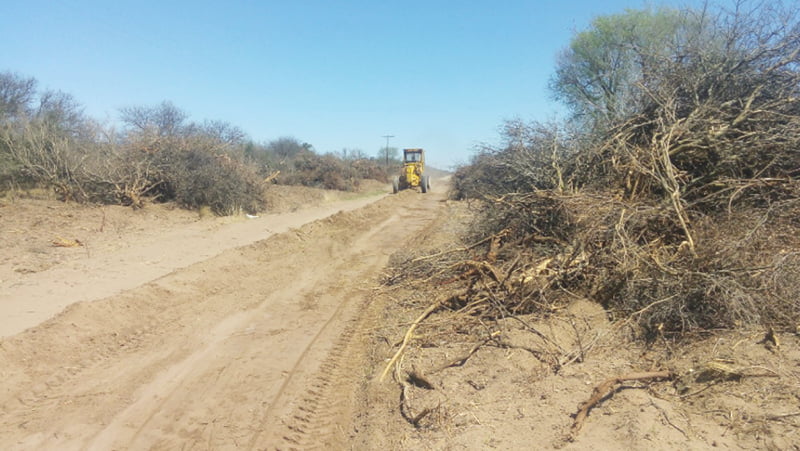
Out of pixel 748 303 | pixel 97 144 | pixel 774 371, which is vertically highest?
pixel 97 144

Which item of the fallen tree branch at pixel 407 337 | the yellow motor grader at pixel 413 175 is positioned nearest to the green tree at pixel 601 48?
the yellow motor grader at pixel 413 175

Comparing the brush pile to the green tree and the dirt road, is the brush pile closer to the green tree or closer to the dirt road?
the dirt road

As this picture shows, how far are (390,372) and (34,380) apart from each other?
338cm

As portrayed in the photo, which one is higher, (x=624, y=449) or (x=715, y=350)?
(x=715, y=350)

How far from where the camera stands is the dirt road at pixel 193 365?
13.1ft

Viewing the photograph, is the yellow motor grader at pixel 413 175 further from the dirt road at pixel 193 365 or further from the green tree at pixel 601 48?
the dirt road at pixel 193 365

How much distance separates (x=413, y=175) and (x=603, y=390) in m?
29.0

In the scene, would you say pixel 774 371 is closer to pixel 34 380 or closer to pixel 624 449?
pixel 624 449

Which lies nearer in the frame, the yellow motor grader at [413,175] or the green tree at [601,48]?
the green tree at [601,48]

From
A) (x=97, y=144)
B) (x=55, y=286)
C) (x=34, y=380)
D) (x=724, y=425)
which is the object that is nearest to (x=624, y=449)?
(x=724, y=425)

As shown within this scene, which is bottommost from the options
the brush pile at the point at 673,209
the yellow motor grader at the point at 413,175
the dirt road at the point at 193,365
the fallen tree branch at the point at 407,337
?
the dirt road at the point at 193,365

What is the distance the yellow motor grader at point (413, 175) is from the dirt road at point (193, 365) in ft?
73.7

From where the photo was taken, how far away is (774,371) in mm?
3490

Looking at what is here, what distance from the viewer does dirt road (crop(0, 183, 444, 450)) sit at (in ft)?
13.1
